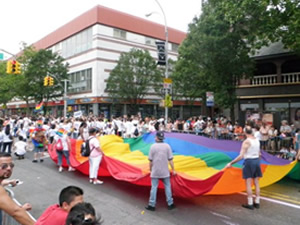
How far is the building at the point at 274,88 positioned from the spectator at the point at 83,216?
17.7 meters

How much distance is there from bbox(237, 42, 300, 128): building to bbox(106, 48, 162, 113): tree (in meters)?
13.3

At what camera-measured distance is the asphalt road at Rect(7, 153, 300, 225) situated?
492 cm

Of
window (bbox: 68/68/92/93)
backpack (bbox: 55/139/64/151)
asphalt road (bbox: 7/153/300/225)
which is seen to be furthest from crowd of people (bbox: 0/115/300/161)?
window (bbox: 68/68/92/93)

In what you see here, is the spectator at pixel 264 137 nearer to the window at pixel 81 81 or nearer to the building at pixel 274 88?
the building at pixel 274 88

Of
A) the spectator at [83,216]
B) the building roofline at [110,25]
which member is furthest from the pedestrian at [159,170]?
the building roofline at [110,25]

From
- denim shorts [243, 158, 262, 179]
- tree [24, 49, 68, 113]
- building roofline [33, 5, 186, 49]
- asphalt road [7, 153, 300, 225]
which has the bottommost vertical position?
asphalt road [7, 153, 300, 225]

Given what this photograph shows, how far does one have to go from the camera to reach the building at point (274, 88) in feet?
61.2

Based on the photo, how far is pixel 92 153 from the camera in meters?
7.40

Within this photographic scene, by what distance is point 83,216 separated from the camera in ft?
6.02

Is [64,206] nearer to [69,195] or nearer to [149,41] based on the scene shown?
[69,195]

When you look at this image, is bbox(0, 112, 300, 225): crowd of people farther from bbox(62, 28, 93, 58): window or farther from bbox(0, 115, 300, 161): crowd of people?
bbox(62, 28, 93, 58): window

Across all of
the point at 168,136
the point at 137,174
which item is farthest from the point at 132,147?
the point at 137,174

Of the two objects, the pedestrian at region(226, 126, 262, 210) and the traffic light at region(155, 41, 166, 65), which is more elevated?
the traffic light at region(155, 41, 166, 65)

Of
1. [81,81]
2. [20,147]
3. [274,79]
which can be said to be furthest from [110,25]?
[20,147]
